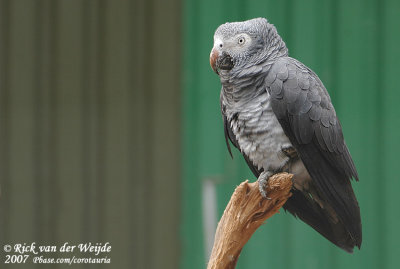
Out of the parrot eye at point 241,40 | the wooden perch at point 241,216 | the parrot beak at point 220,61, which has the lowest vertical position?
the wooden perch at point 241,216

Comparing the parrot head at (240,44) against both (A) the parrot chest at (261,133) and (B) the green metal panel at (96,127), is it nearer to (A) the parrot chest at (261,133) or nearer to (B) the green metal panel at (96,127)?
(A) the parrot chest at (261,133)

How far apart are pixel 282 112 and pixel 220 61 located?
199 millimetres

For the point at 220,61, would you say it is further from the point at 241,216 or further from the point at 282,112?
the point at 241,216

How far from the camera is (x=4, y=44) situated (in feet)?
6.51

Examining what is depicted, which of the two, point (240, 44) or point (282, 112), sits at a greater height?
point (240, 44)

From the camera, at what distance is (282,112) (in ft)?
3.82

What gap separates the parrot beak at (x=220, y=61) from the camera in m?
1.17

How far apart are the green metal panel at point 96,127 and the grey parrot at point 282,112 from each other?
0.83 metres

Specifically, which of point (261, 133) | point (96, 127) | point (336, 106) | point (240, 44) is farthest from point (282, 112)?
point (96, 127)

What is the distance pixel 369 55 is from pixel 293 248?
34.2 inches

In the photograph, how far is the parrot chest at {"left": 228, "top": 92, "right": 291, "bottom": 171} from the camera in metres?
1.20

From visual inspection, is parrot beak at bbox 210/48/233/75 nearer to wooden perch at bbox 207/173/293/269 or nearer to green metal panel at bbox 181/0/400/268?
wooden perch at bbox 207/173/293/269

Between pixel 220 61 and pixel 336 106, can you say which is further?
pixel 336 106

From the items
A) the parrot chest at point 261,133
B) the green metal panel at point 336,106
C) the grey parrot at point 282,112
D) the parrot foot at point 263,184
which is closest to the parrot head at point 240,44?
the grey parrot at point 282,112
